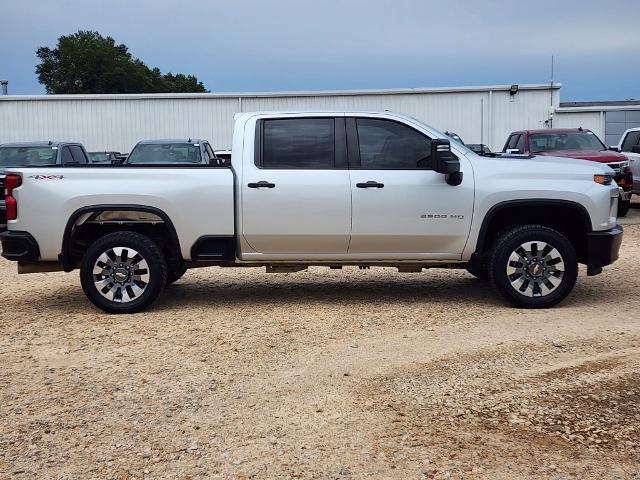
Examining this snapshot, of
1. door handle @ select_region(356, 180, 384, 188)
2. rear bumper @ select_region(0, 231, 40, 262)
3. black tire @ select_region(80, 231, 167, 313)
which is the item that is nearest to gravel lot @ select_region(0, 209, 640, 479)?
black tire @ select_region(80, 231, 167, 313)

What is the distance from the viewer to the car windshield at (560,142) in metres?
15.1

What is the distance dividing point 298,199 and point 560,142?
9642mm

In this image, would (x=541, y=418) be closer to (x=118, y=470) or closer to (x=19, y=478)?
(x=118, y=470)

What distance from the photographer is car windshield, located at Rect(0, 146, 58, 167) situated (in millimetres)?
14312

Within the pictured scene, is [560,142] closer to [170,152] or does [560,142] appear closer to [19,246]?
[170,152]

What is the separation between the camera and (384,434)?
4.10m

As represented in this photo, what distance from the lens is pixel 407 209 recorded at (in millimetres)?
7160

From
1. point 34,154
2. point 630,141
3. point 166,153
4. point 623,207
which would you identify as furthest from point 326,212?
point 630,141

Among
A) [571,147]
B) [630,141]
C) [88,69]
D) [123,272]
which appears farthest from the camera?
[88,69]

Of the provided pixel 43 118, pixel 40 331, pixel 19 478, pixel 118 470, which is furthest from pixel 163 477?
pixel 43 118

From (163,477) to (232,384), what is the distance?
1421mm

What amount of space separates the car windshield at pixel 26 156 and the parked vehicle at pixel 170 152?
5.06ft

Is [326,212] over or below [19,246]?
over

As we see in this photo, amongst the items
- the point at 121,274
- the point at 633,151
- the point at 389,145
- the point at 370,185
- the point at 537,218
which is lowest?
the point at 121,274
